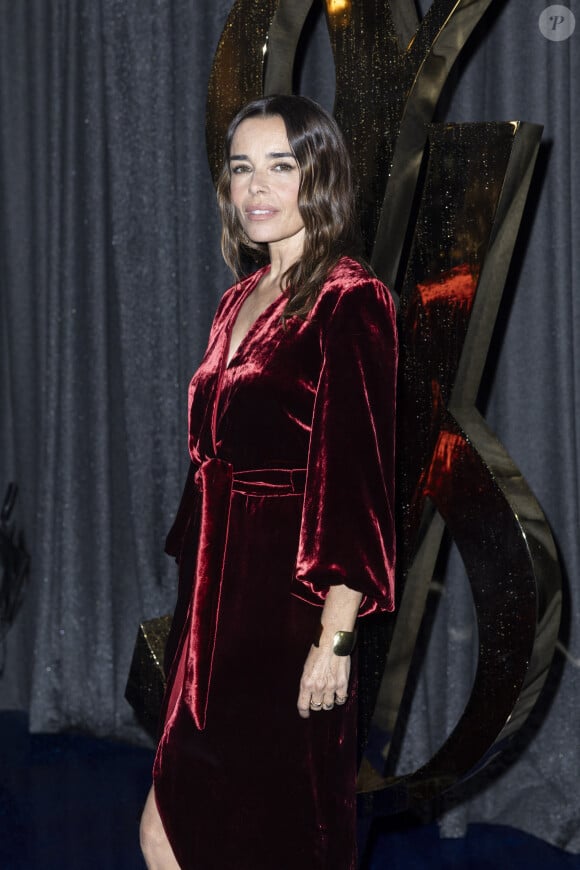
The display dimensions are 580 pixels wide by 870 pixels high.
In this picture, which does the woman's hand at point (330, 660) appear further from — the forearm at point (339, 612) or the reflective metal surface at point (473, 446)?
the reflective metal surface at point (473, 446)

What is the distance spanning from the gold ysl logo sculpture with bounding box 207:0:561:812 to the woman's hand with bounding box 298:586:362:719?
17.1 inches

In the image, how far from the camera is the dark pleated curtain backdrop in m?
2.39

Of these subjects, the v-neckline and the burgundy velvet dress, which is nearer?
the burgundy velvet dress

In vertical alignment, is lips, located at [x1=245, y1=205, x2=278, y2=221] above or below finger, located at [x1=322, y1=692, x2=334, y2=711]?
above

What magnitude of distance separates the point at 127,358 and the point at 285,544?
61.6 inches

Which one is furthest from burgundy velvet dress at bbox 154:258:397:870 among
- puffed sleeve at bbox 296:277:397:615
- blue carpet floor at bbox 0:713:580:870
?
blue carpet floor at bbox 0:713:580:870

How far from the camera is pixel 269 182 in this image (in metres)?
1.55

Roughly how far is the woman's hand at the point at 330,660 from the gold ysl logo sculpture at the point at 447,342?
435mm

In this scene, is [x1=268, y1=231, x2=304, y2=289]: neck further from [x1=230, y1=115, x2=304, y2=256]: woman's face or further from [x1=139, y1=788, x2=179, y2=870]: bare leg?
[x1=139, y1=788, x2=179, y2=870]: bare leg

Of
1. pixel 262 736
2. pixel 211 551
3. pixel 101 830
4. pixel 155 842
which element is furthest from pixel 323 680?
pixel 101 830

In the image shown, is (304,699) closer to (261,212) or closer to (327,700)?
(327,700)

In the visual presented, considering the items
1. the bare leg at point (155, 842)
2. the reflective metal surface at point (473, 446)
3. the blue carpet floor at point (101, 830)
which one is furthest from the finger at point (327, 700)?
the blue carpet floor at point (101, 830)

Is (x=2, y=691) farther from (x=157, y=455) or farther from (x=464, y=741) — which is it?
(x=464, y=741)

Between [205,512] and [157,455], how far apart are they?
142cm
